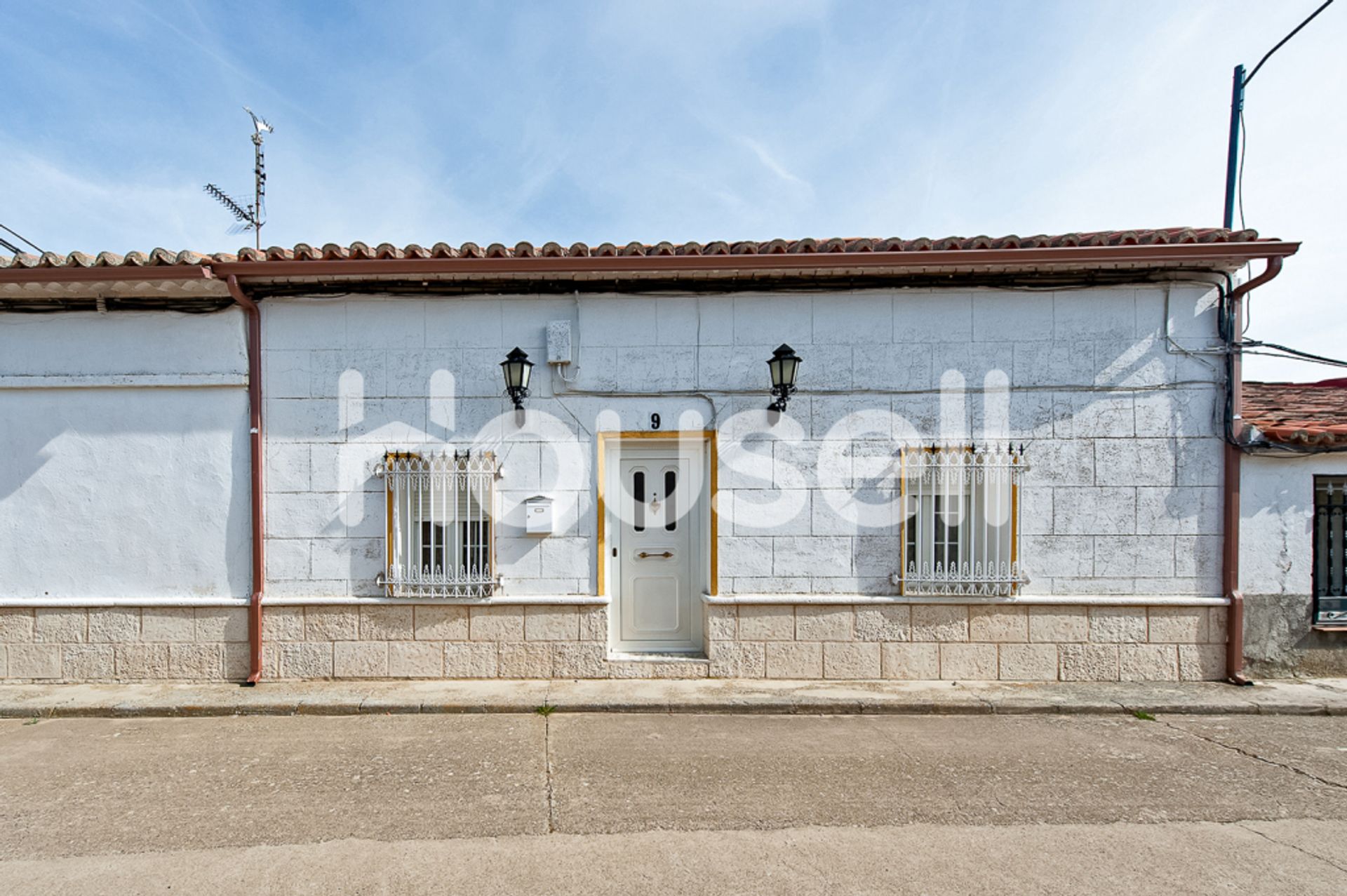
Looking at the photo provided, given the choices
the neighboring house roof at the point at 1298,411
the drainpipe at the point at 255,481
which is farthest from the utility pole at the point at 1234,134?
the drainpipe at the point at 255,481

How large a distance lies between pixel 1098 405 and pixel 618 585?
4605 millimetres

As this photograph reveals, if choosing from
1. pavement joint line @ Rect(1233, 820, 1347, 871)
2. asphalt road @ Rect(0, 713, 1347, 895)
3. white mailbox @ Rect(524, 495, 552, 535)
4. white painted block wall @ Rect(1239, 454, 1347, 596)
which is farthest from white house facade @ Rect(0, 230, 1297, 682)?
pavement joint line @ Rect(1233, 820, 1347, 871)

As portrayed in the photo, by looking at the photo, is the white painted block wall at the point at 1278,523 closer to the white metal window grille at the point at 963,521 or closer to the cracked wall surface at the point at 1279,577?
the cracked wall surface at the point at 1279,577

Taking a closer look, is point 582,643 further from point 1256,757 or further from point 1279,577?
point 1279,577

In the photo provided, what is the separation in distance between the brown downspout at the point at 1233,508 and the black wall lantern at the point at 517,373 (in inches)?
241

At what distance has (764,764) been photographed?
4121mm

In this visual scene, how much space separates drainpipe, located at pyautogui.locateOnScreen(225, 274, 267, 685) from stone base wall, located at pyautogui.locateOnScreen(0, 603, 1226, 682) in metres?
0.08

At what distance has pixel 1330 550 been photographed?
5.70 m

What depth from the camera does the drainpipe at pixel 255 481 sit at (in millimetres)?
5598

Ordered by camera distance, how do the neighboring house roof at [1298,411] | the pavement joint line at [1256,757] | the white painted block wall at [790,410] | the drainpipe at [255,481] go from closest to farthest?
the pavement joint line at [1256,757] < the neighboring house roof at [1298,411] < the drainpipe at [255,481] < the white painted block wall at [790,410]

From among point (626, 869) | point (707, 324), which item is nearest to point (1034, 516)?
point (707, 324)

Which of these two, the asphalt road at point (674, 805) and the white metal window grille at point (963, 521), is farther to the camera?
the white metal window grille at point (963, 521)

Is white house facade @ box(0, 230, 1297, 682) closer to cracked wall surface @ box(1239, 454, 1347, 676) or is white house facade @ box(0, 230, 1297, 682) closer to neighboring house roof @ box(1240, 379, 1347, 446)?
cracked wall surface @ box(1239, 454, 1347, 676)

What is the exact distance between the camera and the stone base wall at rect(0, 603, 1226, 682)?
5.64 metres
